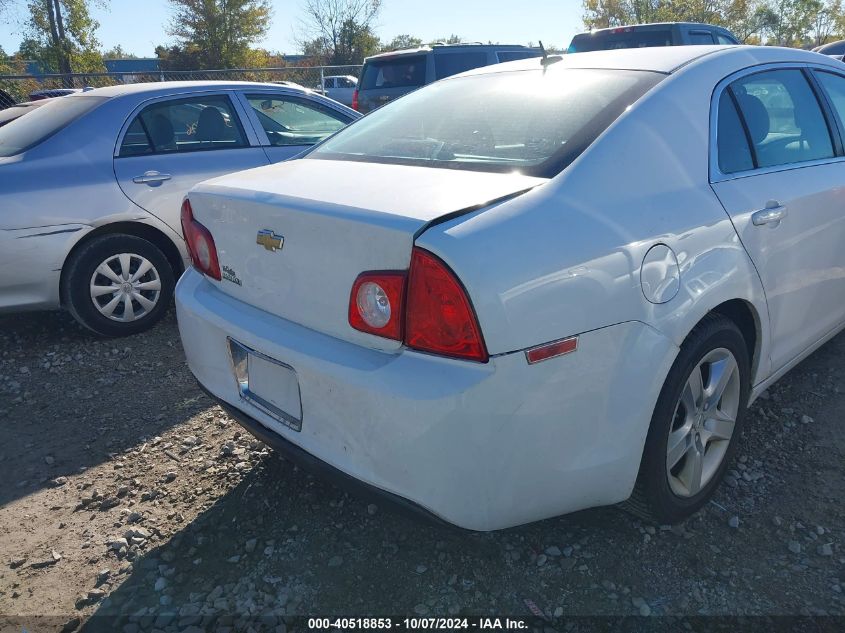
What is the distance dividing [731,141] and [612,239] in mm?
950

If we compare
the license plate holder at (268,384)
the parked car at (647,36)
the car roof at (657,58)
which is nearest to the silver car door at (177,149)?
the car roof at (657,58)

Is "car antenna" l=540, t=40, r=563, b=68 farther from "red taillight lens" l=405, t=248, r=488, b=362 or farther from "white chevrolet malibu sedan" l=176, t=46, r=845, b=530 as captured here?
"red taillight lens" l=405, t=248, r=488, b=362

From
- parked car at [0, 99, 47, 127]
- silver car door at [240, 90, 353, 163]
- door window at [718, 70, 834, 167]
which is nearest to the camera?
door window at [718, 70, 834, 167]

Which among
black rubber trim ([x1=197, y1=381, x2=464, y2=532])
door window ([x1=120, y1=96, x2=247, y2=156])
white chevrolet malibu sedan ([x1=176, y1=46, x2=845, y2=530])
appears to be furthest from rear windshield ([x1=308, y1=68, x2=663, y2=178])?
door window ([x1=120, y1=96, x2=247, y2=156])

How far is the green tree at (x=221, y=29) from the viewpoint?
115 feet

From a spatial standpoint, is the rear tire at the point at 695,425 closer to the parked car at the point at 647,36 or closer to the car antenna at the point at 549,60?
the car antenna at the point at 549,60

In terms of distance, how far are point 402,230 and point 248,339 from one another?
0.74 metres

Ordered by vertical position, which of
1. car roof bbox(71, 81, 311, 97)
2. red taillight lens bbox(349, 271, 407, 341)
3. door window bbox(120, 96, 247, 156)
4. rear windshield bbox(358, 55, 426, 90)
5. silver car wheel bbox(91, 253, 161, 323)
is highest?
rear windshield bbox(358, 55, 426, 90)

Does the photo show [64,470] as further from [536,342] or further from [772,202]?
[772,202]

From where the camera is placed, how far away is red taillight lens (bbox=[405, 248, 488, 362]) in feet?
6.00

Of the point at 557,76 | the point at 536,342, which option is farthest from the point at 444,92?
the point at 536,342

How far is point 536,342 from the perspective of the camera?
1.87 m

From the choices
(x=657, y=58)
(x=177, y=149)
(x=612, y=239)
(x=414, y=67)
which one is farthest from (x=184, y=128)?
(x=414, y=67)

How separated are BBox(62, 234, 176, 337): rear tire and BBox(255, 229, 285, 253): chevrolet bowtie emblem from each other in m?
2.67
